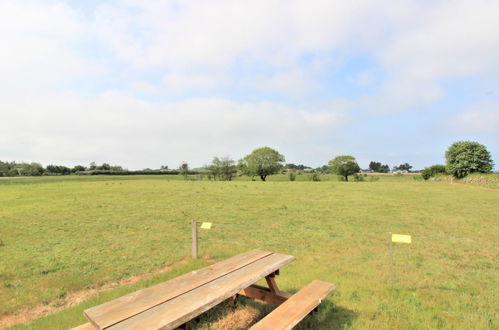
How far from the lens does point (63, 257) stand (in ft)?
24.5

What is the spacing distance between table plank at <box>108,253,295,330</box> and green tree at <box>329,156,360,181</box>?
76362mm

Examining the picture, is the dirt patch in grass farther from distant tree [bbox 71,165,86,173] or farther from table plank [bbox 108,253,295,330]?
distant tree [bbox 71,165,86,173]

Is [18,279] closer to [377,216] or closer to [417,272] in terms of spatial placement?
[417,272]

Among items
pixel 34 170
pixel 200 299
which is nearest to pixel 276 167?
pixel 200 299

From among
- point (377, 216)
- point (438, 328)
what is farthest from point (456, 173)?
point (438, 328)

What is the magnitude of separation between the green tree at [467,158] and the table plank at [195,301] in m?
53.5

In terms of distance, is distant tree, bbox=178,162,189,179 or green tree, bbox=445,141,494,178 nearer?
green tree, bbox=445,141,494,178

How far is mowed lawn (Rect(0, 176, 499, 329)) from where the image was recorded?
4262 millimetres

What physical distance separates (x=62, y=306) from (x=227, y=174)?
2663 inches

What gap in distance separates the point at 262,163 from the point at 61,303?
6241cm

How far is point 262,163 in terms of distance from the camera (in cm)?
6681

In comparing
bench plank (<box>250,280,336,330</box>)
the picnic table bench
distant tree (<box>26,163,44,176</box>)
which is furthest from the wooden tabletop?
distant tree (<box>26,163,44,176</box>)

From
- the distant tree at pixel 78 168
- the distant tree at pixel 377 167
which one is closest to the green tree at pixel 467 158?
the distant tree at pixel 377 167

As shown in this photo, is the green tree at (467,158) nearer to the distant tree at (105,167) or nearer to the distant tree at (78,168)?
the distant tree at (105,167)
